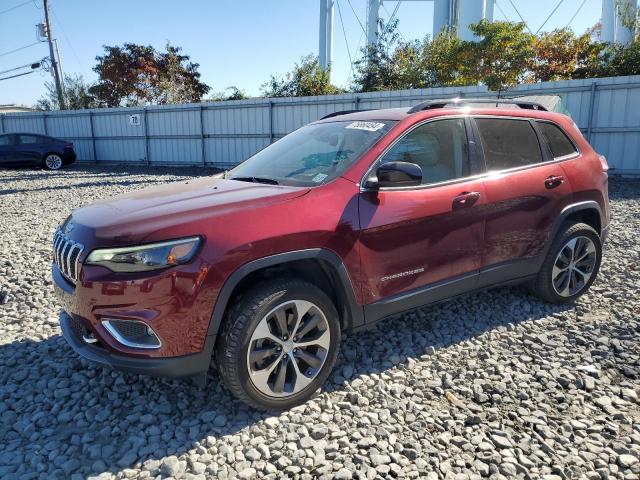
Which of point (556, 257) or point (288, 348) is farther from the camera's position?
point (556, 257)

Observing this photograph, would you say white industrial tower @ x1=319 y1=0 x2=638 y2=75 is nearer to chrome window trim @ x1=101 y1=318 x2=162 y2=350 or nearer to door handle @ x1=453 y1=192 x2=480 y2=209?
door handle @ x1=453 y1=192 x2=480 y2=209

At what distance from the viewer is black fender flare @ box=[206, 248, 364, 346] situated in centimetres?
251

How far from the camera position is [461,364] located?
11.0 ft

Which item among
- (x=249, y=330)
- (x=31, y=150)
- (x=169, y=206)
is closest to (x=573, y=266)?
(x=249, y=330)

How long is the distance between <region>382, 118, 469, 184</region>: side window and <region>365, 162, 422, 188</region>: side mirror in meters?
0.24

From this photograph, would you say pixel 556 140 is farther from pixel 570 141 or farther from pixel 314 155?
pixel 314 155

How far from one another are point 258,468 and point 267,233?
47.3 inches

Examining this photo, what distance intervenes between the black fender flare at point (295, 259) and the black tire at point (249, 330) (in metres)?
0.08

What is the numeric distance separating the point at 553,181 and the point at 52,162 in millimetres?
19818

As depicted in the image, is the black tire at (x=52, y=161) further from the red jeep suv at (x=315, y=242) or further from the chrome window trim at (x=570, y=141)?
the chrome window trim at (x=570, y=141)

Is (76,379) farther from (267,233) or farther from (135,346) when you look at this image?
(267,233)

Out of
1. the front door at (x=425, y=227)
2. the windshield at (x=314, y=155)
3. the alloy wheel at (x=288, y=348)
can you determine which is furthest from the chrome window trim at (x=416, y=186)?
the alloy wheel at (x=288, y=348)

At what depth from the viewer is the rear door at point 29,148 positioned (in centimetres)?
1834

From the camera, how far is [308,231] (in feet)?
8.91
